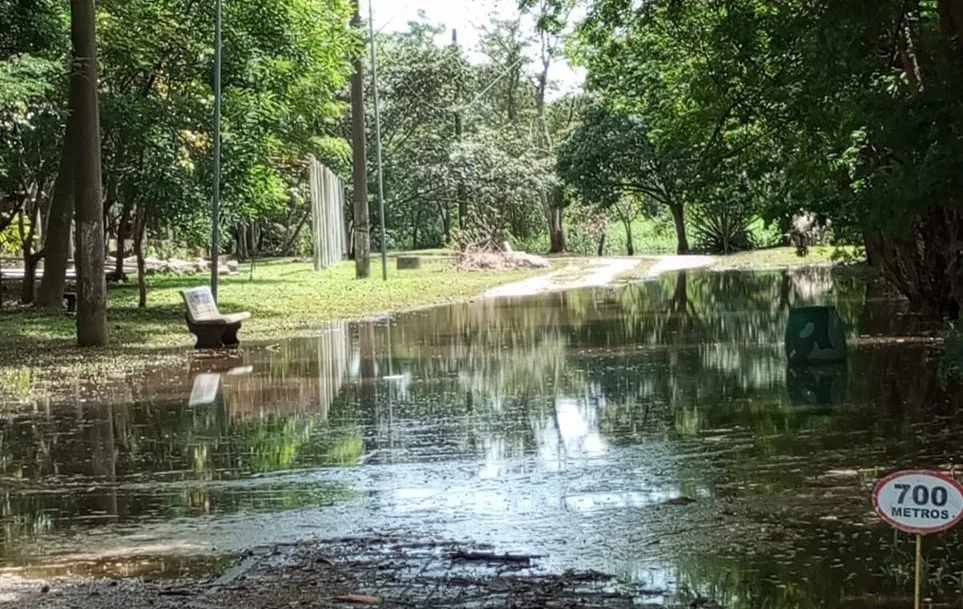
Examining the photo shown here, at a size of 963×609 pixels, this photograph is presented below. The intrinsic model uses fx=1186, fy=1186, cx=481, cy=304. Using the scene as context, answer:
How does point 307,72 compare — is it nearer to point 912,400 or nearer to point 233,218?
point 233,218

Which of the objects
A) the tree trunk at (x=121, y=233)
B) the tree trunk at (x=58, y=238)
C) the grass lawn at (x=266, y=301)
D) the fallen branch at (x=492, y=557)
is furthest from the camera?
the tree trunk at (x=121, y=233)

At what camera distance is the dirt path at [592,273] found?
96.5 ft

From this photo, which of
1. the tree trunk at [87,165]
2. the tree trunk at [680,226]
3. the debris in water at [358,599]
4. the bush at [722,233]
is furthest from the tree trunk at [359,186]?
the debris in water at [358,599]

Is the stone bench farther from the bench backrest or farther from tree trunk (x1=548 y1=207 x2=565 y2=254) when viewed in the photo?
tree trunk (x1=548 y1=207 x2=565 y2=254)

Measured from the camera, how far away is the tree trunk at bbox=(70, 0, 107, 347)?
16.4 m

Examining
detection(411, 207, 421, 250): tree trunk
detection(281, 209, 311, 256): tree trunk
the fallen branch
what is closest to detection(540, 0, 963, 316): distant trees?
the fallen branch

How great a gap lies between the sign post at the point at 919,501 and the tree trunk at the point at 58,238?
63.7ft

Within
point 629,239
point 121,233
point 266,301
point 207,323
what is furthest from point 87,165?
point 629,239

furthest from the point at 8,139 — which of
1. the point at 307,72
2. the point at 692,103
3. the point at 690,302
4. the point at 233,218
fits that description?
the point at 690,302

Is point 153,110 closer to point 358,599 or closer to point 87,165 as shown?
point 87,165

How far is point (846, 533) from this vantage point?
638 centimetres

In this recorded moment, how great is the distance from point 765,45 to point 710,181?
6.63 ft

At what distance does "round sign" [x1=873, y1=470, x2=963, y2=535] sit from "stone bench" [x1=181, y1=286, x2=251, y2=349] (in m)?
13.7

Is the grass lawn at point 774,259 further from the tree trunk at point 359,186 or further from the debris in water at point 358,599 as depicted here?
the debris in water at point 358,599
